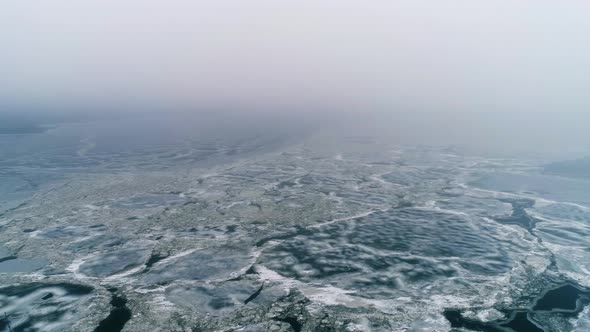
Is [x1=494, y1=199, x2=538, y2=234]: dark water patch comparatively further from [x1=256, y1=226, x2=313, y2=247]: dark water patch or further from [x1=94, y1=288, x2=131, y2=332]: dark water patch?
[x1=94, y1=288, x2=131, y2=332]: dark water patch

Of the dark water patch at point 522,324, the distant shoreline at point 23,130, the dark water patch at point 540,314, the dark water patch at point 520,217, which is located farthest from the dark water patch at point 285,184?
the distant shoreline at point 23,130

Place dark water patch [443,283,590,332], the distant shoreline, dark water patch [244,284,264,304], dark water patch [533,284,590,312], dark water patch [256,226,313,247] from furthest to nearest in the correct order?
the distant shoreline → dark water patch [256,226,313,247] → dark water patch [244,284,264,304] → dark water patch [533,284,590,312] → dark water patch [443,283,590,332]

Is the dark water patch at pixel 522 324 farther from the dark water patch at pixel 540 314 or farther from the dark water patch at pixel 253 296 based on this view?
the dark water patch at pixel 253 296

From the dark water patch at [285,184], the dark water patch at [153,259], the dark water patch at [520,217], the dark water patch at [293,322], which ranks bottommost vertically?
the dark water patch at [520,217]

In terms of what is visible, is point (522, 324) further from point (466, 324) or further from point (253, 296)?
point (253, 296)

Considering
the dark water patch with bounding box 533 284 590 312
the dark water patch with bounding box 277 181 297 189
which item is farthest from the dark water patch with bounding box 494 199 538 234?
the dark water patch with bounding box 277 181 297 189

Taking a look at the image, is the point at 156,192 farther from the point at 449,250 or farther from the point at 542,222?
the point at 542,222

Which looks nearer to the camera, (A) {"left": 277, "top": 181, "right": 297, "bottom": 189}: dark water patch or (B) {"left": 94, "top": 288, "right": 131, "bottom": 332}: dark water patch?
(B) {"left": 94, "top": 288, "right": 131, "bottom": 332}: dark water patch

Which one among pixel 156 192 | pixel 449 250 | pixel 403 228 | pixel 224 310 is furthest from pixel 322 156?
pixel 224 310

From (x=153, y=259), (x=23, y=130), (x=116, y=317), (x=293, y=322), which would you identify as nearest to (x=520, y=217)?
(x=293, y=322)
